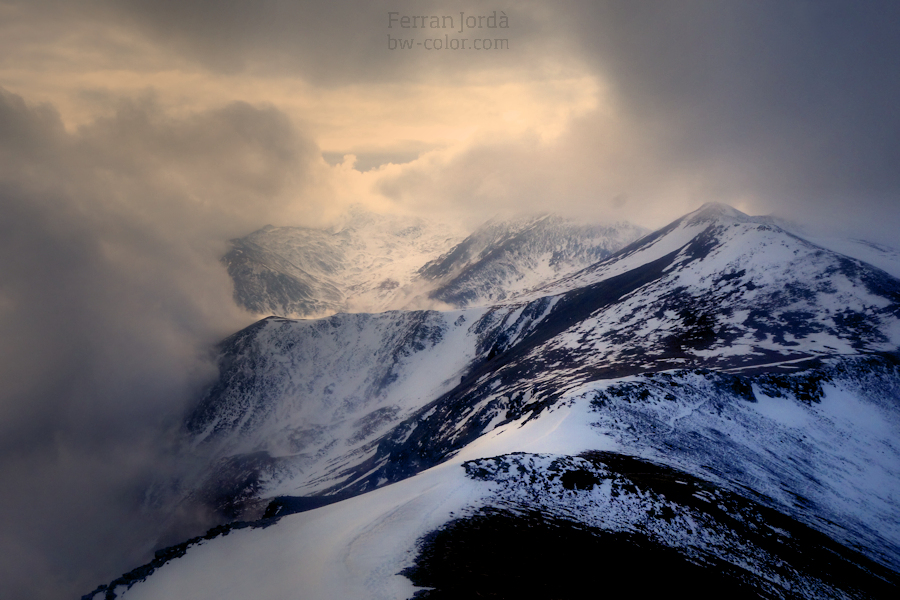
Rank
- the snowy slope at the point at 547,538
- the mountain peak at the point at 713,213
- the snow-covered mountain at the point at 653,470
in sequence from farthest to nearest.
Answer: the mountain peak at the point at 713,213
the snow-covered mountain at the point at 653,470
the snowy slope at the point at 547,538

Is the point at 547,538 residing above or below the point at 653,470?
below

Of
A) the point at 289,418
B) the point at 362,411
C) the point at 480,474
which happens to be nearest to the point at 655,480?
the point at 480,474

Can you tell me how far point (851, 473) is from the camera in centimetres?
3466

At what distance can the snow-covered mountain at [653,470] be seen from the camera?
645 inches

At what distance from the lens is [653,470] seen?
2641 cm

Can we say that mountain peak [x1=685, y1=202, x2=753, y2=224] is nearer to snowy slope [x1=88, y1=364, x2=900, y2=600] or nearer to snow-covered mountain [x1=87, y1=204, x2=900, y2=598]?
snow-covered mountain [x1=87, y1=204, x2=900, y2=598]

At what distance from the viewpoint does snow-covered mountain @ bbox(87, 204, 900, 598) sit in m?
16.4

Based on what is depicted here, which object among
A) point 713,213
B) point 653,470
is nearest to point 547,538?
point 653,470

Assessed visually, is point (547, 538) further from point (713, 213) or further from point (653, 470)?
point (713, 213)

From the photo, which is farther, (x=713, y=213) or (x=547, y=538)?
(x=713, y=213)

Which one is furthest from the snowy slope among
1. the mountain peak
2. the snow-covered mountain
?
the mountain peak

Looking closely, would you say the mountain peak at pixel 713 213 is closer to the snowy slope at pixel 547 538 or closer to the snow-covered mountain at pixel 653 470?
the snow-covered mountain at pixel 653 470

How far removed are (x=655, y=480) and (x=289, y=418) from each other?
500 feet

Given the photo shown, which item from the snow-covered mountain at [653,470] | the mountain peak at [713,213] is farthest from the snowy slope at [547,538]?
the mountain peak at [713,213]
